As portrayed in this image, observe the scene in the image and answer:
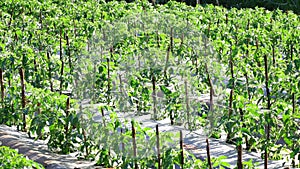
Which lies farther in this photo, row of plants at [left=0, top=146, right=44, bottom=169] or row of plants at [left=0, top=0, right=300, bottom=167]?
row of plants at [left=0, top=0, right=300, bottom=167]

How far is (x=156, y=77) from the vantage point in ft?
15.3

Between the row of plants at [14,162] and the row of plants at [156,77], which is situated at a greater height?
the row of plants at [156,77]

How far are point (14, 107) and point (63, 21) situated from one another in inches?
78.6

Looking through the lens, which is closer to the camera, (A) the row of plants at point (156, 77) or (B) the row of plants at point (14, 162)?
(B) the row of plants at point (14, 162)

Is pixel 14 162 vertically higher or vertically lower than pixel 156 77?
lower

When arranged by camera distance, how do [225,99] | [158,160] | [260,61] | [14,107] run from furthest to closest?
[260,61], [14,107], [225,99], [158,160]

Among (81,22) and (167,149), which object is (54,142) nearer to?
(167,149)

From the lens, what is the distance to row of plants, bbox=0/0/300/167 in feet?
14.7

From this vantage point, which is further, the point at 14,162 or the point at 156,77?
the point at 156,77

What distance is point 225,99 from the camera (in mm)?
5074

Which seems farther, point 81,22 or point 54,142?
point 81,22

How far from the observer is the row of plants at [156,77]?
4.47m

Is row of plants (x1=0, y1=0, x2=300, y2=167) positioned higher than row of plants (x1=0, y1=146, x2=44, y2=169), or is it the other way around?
row of plants (x1=0, y1=0, x2=300, y2=167)

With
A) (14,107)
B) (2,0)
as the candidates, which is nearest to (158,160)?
(14,107)
